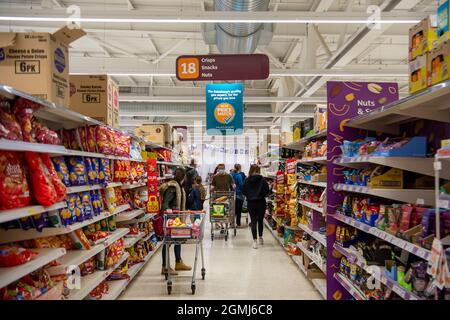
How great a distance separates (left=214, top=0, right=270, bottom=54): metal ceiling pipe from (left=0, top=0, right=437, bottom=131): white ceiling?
514 mm

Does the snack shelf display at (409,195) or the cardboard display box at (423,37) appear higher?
the cardboard display box at (423,37)

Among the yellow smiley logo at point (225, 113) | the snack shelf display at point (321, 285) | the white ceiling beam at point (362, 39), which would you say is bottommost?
the snack shelf display at point (321, 285)

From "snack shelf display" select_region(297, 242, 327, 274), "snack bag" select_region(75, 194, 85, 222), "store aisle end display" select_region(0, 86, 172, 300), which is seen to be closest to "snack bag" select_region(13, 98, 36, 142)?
"store aisle end display" select_region(0, 86, 172, 300)

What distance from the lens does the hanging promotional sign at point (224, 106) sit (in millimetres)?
9617

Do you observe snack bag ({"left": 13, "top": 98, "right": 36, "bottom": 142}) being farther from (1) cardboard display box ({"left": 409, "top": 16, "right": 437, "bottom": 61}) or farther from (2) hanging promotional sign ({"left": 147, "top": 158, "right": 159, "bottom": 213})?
(2) hanging promotional sign ({"left": 147, "top": 158, "right": 159, "bottom": 213})

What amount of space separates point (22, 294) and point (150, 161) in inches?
168

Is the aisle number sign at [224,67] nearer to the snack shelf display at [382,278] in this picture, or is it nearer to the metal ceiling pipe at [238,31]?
the metal ceiling pipe at [238,31]

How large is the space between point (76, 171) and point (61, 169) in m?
0.28

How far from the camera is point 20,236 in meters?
2.78

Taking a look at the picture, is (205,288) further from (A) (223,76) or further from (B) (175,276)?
(A) (223,76)

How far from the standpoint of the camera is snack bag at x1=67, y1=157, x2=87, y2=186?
138 inches

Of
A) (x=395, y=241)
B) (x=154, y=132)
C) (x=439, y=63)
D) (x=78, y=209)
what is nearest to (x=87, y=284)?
(x=78, y=209)

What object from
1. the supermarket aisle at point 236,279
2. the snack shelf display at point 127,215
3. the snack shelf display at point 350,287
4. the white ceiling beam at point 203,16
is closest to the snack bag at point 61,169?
the snack shelf display at point 127,215
